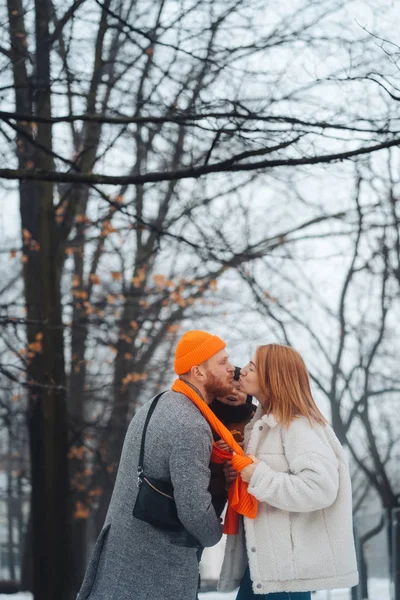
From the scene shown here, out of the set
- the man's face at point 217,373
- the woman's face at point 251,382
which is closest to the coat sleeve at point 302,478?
the woman's face at point 251,382

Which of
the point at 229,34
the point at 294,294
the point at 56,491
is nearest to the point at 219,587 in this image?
the point at 56,491

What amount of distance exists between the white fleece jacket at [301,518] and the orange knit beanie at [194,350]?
40 cm

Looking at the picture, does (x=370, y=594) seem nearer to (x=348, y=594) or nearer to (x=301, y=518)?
(x=348, y=594)

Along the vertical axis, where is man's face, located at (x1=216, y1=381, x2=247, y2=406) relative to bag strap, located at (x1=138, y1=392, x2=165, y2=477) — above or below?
above

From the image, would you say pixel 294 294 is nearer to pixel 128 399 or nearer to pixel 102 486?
pixel 128 399

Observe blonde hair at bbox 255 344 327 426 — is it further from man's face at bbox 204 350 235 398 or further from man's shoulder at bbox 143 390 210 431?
man's shoulder at bbox 143 390 210 431

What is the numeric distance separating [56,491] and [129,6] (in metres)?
6.25

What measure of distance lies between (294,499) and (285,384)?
50 cm

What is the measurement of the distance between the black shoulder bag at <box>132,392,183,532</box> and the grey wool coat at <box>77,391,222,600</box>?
0.04 meters

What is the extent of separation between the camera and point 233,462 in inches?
135

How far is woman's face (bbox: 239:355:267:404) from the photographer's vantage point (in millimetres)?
3604

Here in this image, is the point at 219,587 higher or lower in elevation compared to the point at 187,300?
lower

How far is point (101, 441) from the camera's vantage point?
14.6 m

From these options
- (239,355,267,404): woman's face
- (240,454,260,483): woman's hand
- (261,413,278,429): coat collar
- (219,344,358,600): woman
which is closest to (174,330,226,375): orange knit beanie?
(239,355,267,404): woman's face
